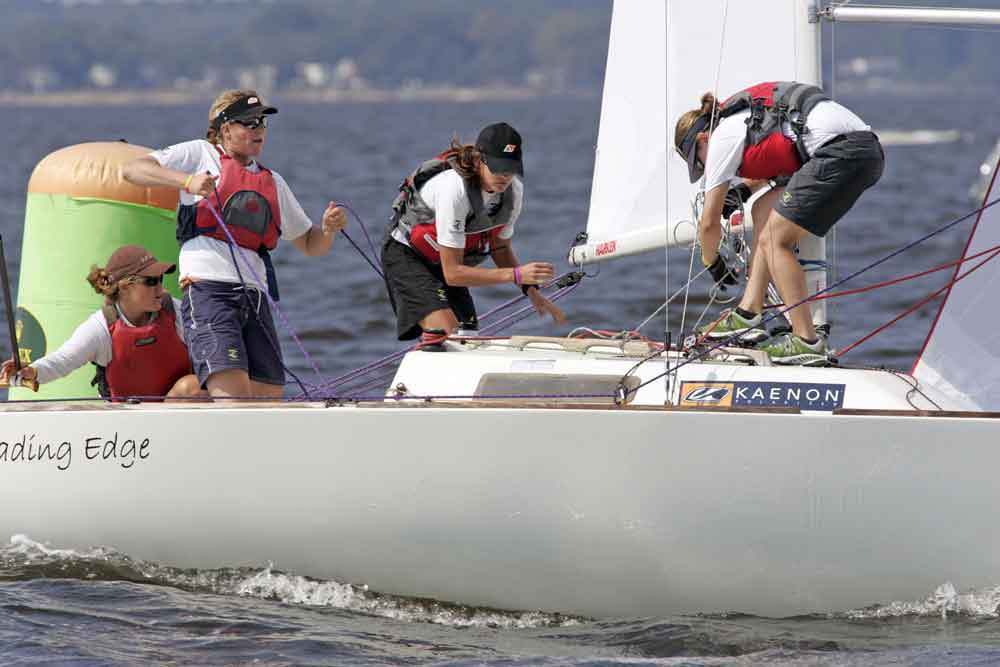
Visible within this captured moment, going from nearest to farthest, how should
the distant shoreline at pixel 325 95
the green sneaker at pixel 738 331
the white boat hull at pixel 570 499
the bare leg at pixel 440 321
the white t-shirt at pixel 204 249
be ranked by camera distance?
the white boat hull at pixel 570 499, the white t-shirt at pixel 204 249, the green sneaker at pixel 738 331, the bare leg at pixel 440 321, the distant shoreline at pixel 325 95

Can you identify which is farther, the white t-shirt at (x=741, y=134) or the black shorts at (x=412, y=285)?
the black shorts at (x=412, y=285)

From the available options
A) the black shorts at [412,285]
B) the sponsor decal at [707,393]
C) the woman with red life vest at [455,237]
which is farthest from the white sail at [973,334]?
the black shorts at [412,285]

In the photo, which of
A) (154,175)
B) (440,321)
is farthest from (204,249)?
(440,321)

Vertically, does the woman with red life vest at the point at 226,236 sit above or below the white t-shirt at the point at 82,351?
above

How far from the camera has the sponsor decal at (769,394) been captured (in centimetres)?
543

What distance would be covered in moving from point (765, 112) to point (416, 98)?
14449 cm

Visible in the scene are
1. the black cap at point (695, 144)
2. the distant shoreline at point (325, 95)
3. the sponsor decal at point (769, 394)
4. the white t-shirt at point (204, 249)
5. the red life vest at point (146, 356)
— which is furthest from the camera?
the distant shoreline at point (325, 95)

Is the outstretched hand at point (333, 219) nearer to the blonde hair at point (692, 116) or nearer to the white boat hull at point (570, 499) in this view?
the white boat hull at point (570, 499)

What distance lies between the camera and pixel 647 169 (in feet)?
22.5

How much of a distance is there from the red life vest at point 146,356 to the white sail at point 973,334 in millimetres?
2449

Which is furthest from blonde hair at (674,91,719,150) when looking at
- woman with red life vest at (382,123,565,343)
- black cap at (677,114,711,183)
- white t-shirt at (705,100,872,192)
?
woman with red life vest at (382,123,565,343)

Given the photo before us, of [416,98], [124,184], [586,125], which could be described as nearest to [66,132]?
[586,125]

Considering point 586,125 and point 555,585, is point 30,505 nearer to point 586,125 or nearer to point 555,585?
point 555,585

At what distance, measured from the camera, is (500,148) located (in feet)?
19.6
